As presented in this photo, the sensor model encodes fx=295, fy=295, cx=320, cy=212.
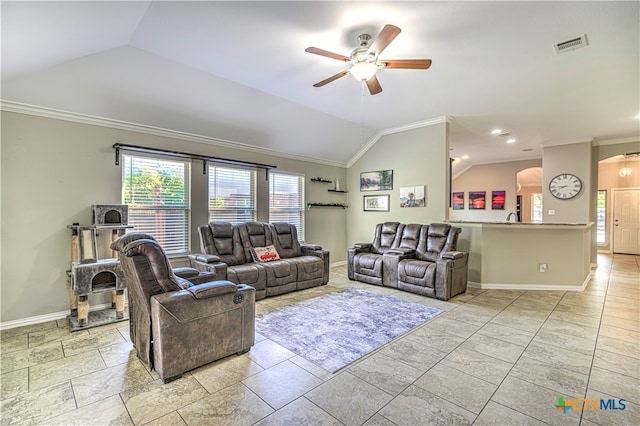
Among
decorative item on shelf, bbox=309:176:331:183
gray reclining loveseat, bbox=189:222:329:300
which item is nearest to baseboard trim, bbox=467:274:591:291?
gray reclining loveseat, bbox=189:222:329:300

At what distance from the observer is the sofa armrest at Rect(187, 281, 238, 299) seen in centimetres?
234

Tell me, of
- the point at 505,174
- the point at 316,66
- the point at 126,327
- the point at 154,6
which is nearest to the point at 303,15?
the point at 316,66

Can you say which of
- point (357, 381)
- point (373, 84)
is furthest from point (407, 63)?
point (357, 381)

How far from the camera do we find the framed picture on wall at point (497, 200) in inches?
356

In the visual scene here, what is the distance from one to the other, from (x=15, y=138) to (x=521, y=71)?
5.87 metres

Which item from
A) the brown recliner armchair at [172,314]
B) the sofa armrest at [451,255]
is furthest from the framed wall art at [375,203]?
the brown recliner armchair at [172,314]

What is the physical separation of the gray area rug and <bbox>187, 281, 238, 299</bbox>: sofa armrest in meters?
0.83

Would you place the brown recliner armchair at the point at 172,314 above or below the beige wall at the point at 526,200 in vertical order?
below

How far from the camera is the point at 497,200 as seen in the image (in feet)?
30.0

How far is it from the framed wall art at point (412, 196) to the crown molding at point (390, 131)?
3.88 ft

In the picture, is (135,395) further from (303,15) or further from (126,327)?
(303,15)

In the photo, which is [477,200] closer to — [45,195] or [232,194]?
[232,194]

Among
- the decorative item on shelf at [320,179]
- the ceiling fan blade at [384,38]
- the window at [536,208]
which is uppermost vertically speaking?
the ceiling fan blade at [384,38]

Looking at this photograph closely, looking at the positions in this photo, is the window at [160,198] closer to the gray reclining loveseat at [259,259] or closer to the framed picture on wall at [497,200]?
the gray reclining loveseat at [259,259]
